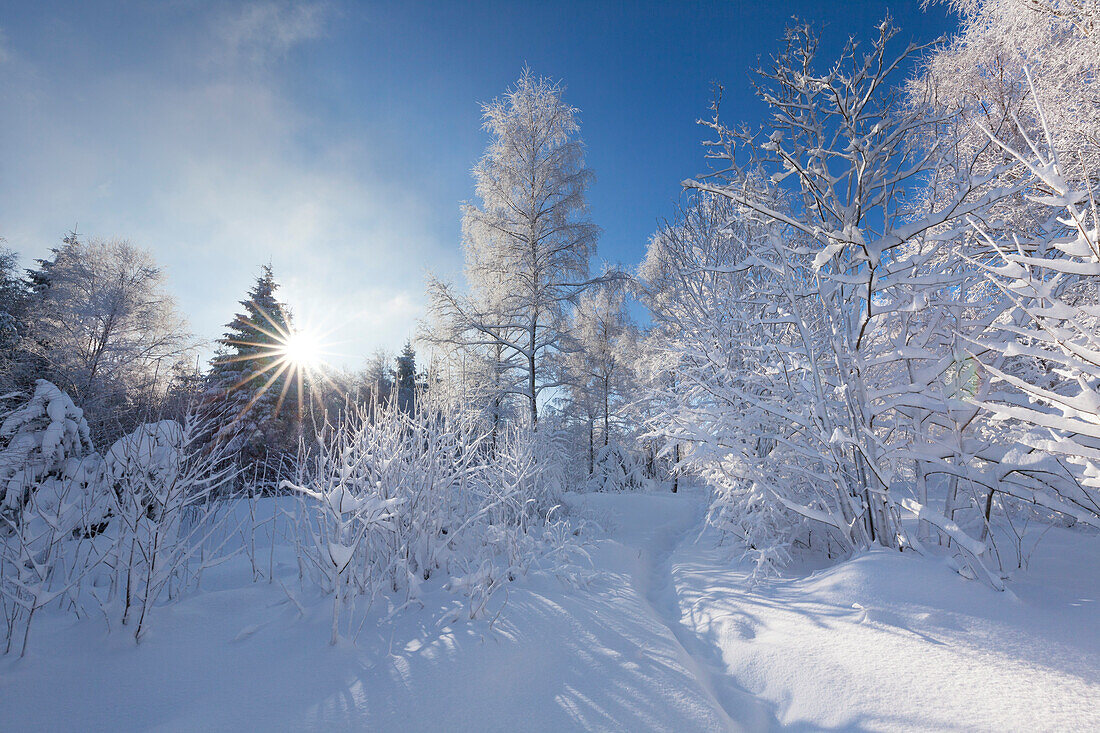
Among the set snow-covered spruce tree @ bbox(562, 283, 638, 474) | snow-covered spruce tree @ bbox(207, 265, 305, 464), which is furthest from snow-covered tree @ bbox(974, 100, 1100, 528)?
snow-covered spruce tree @ bbox(207, 265, 305, 464)

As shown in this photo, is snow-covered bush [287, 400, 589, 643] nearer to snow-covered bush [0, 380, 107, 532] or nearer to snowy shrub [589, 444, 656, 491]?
snow-covered bush [0, 380, 107, 532]

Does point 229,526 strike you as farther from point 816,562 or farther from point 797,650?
point 816,562

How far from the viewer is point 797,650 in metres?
2.05

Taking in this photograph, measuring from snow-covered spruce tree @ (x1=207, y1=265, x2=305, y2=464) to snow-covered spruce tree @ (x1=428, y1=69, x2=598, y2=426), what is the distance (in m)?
6.65

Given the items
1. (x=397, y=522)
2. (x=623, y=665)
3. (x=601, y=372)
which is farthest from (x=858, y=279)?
(x=601, y=372)

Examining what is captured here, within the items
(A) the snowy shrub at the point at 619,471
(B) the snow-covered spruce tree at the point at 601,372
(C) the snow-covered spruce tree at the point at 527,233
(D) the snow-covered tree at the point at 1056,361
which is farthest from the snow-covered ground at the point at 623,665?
(B) the snow-covered spruce tree at the point at 601,372

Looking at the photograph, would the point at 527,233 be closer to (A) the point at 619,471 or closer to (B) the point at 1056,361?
(A) the point at 619,471

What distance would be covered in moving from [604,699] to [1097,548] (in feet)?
10.3

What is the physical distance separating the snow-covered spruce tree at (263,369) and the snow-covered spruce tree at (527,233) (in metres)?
6.65

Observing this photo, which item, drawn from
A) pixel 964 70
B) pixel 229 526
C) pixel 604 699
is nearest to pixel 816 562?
pixel 604 699

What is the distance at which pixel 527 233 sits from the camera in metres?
10.3

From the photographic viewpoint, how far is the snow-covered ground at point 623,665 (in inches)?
60.6

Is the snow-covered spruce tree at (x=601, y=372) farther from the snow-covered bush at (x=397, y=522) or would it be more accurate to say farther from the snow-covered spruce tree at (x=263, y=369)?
the snow-covered bush at (x=397, y=522)

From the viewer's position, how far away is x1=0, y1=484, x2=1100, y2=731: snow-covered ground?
1.54 meters
